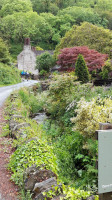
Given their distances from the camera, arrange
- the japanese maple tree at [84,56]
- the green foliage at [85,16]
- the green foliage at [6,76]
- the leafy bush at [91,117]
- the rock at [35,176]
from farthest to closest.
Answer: the green foliage at [85,16]
the japanese maple tree at [84,56]
the green foliage at [6,76]
the leafy bush at [91,117]
the rock at [35,176]

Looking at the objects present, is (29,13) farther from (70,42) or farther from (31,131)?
(31,131)

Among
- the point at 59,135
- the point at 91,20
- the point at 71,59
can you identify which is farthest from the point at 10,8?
the point at 59,135

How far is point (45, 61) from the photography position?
39.5 metres

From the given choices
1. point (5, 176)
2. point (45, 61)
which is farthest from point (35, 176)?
point (45, 61)

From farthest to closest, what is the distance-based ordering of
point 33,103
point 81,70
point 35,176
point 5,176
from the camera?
point 81,70, point 33,103, point 5,176, point 35,176

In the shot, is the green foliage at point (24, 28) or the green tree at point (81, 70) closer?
the green tree at point (81, 70)

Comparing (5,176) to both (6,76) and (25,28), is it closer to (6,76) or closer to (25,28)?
(6,76)

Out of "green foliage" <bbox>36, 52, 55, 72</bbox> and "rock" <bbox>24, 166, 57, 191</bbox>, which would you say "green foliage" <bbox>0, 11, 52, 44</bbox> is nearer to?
"green foliage" <bbox>36, 52, 55, 72</bbox>

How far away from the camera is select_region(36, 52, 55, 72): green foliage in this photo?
3938 centimetres

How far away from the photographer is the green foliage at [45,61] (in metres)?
39.4

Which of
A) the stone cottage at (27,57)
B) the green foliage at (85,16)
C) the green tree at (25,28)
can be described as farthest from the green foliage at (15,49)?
the green foliage at (85,16)

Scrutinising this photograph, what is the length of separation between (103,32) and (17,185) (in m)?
29.9

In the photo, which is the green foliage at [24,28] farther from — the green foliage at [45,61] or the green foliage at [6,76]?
the green foliage at [6,76]

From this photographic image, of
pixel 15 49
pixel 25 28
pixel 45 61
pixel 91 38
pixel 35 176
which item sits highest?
pixel 25 28
